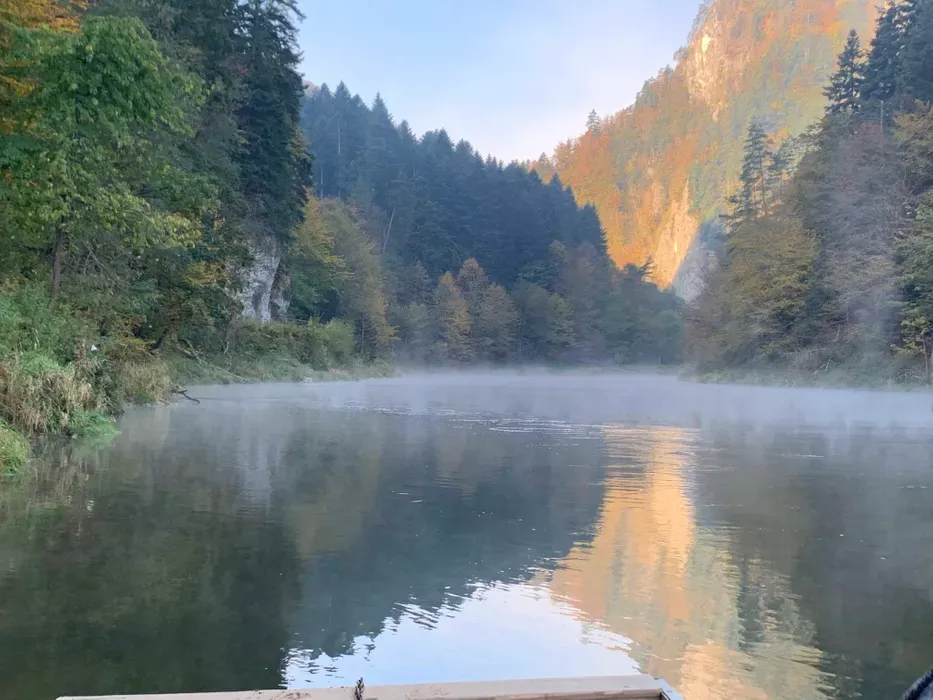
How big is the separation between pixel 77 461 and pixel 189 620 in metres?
8.21

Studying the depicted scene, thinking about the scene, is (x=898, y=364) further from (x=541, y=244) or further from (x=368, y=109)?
(x=368, y=109)

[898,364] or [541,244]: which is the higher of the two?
[541,244]

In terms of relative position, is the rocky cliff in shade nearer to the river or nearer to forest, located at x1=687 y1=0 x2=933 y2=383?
forest, located at x1=687 y1=0 x2=933 y2=383

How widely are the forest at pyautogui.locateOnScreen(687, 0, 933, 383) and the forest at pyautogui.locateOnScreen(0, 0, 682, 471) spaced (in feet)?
93.1

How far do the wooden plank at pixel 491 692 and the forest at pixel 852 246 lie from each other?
127 ft

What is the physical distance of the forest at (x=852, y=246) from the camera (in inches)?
1554

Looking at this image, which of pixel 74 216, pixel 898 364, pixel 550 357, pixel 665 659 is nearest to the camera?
pixel 665 659

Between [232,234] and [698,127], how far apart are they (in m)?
167

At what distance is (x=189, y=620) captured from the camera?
5.63 meters

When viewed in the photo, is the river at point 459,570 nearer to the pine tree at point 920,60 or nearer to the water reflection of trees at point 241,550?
the water reflection of trees at point 241,550

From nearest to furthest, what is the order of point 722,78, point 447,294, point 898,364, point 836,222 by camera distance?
point 898,364, point 836,222, point 447,294, point 722,78

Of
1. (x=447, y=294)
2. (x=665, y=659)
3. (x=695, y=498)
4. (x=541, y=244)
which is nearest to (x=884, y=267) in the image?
(x=695, y=498)

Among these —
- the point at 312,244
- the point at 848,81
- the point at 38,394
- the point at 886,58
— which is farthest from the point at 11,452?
the point at 848,81

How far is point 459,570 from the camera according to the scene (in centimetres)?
718
